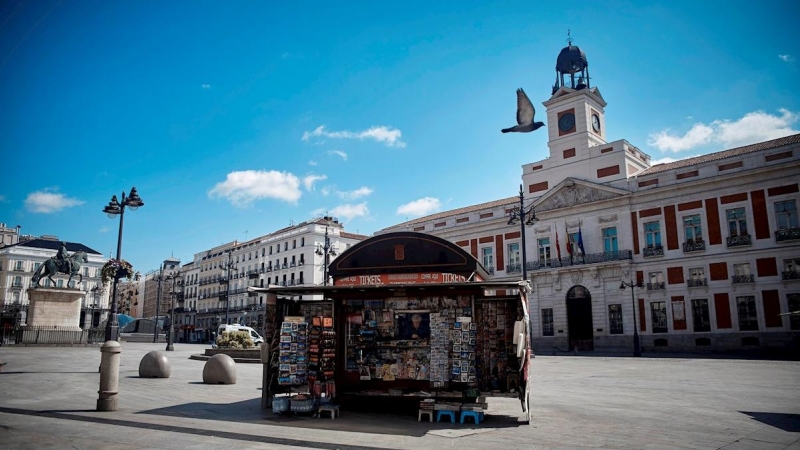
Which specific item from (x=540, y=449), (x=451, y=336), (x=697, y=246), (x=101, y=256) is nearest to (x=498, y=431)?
(x=540, y=449)

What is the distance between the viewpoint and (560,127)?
48.3m

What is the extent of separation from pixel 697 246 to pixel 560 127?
16.1 metres

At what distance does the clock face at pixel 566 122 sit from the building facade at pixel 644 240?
0.10m

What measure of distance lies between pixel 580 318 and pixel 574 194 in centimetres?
1048

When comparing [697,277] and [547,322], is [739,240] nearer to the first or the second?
[697,277]

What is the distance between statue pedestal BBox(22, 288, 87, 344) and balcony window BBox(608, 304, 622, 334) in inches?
1469

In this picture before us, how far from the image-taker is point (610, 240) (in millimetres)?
43094

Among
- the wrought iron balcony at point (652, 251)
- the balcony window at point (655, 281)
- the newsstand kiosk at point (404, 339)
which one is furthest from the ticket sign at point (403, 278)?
the wrought iron balcony at point (652, 251)

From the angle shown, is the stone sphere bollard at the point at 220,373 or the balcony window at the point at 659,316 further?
the balcony window at the point at 659,316

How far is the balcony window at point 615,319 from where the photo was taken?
40.9 meters

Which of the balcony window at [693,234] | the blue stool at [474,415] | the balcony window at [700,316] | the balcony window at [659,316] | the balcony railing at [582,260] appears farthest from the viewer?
the balcony railing at [582,260]

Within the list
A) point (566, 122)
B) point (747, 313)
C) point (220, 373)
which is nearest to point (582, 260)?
point (747, 313)

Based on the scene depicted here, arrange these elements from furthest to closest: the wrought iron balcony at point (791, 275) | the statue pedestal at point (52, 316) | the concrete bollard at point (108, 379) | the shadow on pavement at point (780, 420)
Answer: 1. the wrought iron balcony at point (791, 275)
2. the statue pedestal at point (52, 316)
3. the concrete bollard at point (108, 379)
4. the shadow on pavement at point (780, 420)

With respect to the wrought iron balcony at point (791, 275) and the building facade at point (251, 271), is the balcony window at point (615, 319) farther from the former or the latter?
the building facade at point (251, 271)
